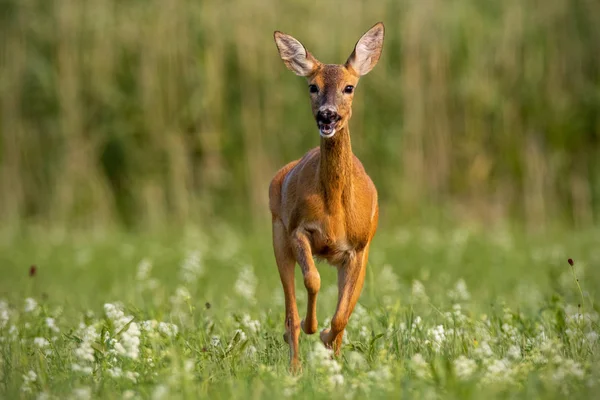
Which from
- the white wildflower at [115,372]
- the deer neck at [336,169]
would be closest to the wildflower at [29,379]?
the white wildflower at [115,372]

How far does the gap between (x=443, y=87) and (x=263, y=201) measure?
11.6ft

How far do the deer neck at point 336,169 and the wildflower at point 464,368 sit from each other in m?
1.54

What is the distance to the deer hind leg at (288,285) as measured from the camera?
5.98 meters

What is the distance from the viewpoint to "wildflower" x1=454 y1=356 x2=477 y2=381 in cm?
473

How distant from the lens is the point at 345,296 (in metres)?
6.12

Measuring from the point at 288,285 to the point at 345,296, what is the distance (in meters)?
0.35

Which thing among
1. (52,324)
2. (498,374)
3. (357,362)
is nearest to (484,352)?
(498,374)

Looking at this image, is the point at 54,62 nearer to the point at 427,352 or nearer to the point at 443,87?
the point at 443,87

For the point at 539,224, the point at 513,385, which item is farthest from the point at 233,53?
the point at 513,385

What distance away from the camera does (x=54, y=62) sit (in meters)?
18.5

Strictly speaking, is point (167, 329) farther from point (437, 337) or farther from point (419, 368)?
point (419, 368)

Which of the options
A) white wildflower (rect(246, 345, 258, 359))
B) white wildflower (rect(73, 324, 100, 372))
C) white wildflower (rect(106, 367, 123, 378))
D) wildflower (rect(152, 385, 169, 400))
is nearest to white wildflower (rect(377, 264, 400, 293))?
white wildflower (rect(246, 345, 258, 359))

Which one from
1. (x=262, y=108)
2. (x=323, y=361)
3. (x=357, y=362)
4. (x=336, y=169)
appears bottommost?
(x=262, y=108)

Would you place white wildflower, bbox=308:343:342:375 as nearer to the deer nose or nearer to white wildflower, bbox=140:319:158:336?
white wildflower, bbox=140:319:158:336
